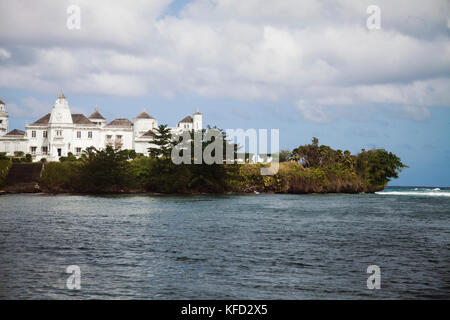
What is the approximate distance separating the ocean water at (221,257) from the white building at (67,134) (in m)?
69.1

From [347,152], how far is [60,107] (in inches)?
2529

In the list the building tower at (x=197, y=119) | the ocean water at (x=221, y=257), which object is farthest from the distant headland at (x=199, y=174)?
the ocean water at (x=221, y=257)

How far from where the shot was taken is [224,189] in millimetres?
89375

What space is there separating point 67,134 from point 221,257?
307ft

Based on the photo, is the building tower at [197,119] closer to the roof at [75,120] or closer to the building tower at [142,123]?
the building tower at [142,123]

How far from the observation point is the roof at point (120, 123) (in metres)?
119

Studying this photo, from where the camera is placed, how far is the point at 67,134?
362 feet
